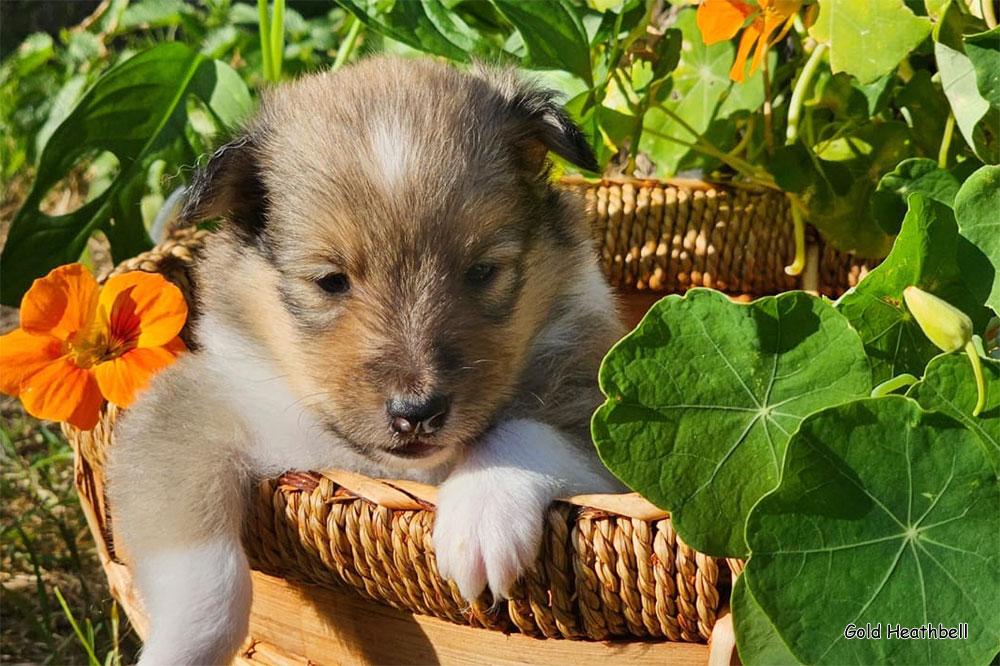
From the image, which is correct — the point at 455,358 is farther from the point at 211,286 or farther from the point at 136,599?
the point at 136,599

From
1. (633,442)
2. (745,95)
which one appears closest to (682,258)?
(745,95)

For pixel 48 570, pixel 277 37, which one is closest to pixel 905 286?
pixel 277 37

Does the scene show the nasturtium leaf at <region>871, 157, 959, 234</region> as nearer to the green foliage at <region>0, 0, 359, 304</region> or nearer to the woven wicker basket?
the woven wicker basket

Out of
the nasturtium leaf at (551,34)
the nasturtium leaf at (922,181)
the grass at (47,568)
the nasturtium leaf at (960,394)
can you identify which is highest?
the nasturtium leaf at (551,34)

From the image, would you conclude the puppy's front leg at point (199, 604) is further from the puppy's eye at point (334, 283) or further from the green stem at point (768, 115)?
the green stem at point (768, 115)

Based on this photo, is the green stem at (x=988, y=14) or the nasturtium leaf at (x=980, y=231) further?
the green stem at (x=988, y=14)

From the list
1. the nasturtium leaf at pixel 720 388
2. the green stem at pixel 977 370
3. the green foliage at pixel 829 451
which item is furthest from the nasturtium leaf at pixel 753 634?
the green stem at pixel 977 370

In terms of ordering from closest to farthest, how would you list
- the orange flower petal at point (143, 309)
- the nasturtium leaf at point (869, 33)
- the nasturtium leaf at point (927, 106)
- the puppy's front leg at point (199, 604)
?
1. the puppy's front leg at point (199, 604)
2. the nasturtium leaf at point (869, 33)
3. the orange flower petal at point (143, 309)
4. the nasturtium leaf at point (927, 106)
